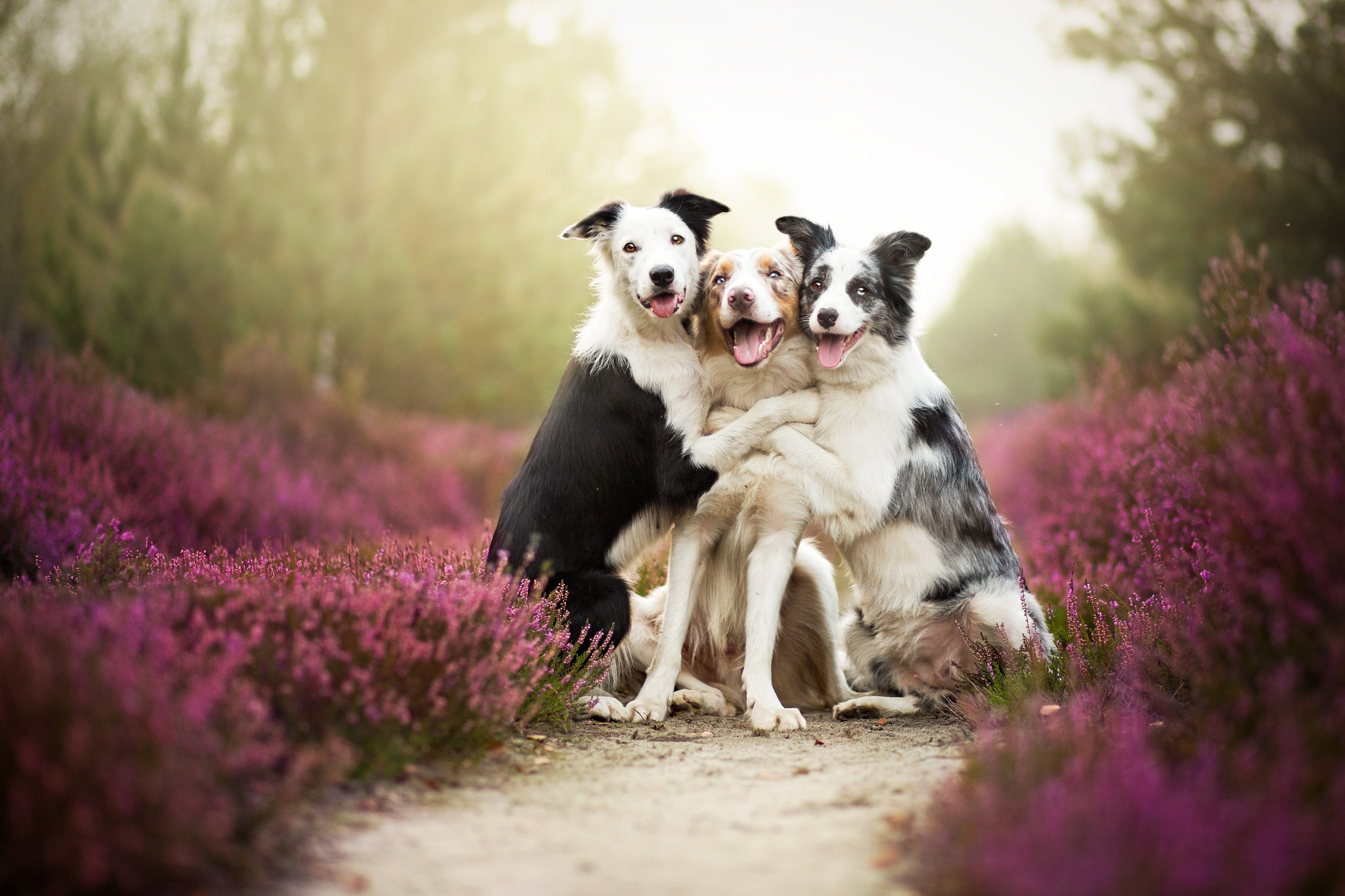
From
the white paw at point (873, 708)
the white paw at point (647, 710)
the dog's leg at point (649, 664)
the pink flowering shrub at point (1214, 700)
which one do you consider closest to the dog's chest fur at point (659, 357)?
the dog's leg at point (649, 664)

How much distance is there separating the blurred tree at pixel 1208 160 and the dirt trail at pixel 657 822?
9592mm

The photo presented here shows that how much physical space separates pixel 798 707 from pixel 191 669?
3026 mm

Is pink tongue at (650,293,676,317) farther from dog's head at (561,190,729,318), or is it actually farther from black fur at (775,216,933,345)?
black fur at (775,216,933,345)

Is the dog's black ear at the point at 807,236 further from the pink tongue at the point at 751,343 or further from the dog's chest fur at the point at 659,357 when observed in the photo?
the dog's chest fur at the point at 659,357

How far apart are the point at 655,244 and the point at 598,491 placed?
4.37 ft

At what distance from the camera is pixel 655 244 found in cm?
473

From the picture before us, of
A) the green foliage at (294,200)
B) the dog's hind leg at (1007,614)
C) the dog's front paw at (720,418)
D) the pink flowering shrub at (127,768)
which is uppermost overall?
the green foliage at (294,200)

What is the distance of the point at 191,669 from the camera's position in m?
2.52

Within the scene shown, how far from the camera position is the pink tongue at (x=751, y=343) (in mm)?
4379

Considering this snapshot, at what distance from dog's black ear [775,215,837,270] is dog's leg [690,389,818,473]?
768 mm

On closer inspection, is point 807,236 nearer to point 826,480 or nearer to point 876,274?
point 876,274

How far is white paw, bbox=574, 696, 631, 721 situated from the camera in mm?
A: 4121

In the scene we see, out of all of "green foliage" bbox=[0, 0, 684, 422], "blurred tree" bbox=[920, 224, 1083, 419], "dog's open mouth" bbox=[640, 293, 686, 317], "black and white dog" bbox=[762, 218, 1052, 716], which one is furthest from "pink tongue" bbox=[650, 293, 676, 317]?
"blurred tree" bbox=[920, 224, 1083, 419]

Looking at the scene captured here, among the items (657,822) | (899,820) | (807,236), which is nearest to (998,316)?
(807,236)
